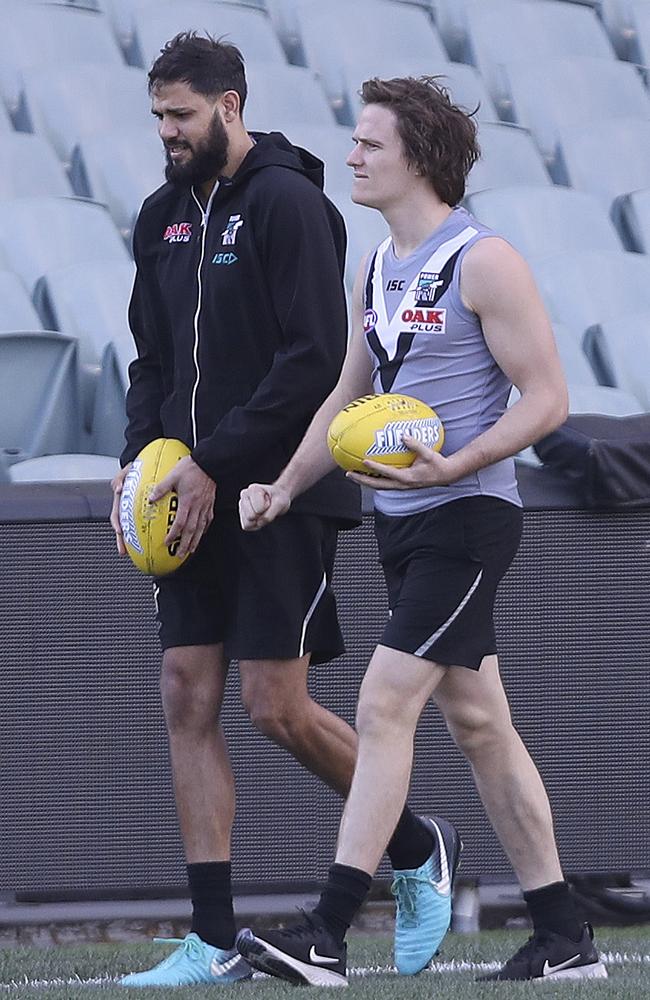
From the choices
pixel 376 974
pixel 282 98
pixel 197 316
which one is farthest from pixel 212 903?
pixel 282 98

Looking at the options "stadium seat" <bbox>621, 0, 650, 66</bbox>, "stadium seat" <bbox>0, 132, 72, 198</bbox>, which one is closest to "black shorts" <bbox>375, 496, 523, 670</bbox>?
"stadium seat" <bbox>0, 132, 72, 198</bbox>

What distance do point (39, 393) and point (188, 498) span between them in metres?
2.55

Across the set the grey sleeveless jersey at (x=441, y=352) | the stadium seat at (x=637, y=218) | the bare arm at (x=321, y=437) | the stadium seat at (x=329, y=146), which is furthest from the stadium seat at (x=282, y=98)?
the grey sleeveless jersey at (x=441, y=352)

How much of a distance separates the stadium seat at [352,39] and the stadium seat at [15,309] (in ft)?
9.42

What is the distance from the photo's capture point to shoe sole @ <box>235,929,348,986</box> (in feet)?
9.69

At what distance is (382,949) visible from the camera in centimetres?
405

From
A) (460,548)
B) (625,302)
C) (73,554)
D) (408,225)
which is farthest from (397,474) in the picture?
(625,302)

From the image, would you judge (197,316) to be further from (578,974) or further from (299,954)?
(578,974)

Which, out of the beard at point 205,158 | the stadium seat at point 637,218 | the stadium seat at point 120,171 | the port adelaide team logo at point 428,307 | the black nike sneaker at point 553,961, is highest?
the beard at point 205,158

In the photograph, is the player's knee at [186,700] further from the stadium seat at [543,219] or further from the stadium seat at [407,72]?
the stadium seat at [407,72]

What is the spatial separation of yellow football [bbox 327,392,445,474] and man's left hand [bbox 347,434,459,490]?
0.02m

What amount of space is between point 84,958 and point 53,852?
1.53ft

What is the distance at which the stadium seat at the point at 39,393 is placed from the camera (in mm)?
5660

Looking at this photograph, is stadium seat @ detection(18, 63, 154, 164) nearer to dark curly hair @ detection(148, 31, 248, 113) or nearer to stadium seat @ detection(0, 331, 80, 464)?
stadium seat @ detection(0, 331, 80, 464)
